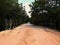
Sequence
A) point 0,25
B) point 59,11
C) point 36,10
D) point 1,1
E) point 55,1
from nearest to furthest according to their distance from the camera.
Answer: point 1,1 → point 59,11 → point 0,25 → point 55,1 → point 36,10

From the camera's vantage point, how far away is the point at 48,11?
45531 mm

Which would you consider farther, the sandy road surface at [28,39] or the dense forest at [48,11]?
the dense forest at [48,11]

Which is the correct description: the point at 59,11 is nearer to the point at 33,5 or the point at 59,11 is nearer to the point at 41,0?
the point at 41,0

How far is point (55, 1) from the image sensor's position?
1774 inches

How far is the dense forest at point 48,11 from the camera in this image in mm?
42394

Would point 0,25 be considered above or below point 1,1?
below

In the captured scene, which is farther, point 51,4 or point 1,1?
point 51,4

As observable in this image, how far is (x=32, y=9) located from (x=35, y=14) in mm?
2372

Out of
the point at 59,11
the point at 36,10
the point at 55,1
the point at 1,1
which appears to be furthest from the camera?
the point at 36,10

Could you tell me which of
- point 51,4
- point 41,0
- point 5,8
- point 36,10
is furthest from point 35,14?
point 5,8

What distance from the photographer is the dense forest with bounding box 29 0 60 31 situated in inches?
1669

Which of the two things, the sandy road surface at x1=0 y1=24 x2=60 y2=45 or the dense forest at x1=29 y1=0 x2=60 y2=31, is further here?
the dense forest at x1=29 y1=0 x2=60 y2=31

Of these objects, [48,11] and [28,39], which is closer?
[28,39]

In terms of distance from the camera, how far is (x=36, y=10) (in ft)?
177
